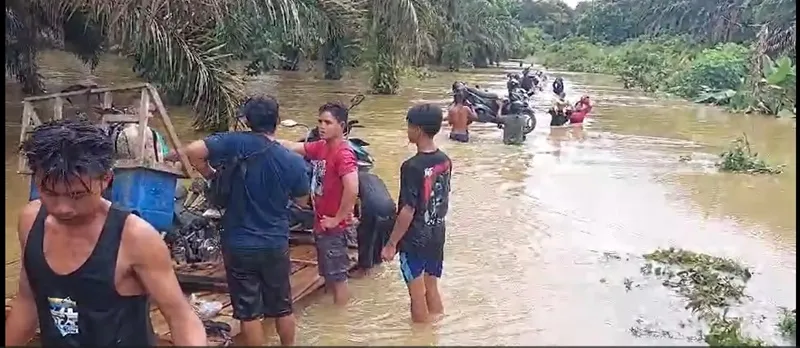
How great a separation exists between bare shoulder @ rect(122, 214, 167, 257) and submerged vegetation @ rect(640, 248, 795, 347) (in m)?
3.48

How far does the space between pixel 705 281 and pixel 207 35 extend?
7.88 m

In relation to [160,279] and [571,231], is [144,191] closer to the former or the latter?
[160,279]

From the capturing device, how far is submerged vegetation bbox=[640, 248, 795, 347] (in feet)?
17.8

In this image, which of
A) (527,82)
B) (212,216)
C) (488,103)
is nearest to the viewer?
(212,216)

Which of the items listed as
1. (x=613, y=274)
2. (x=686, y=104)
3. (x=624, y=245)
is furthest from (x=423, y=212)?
(x=686, y=104)

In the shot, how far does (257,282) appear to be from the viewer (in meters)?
4.17

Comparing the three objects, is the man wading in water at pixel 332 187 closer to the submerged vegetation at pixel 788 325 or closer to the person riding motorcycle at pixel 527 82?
the submerged vegetation at pixel 788 325

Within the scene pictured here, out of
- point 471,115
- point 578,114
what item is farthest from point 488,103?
point 578,114

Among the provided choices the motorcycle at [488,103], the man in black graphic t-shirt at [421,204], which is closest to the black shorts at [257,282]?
the man in black graphic t-shirt at [421,204]

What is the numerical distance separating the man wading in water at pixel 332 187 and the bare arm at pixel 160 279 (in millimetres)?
2620

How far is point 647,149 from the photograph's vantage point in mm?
14258

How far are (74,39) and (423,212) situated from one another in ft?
43.0

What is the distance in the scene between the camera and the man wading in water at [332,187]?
5.01 meters

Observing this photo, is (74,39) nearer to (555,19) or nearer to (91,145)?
(91,145)
